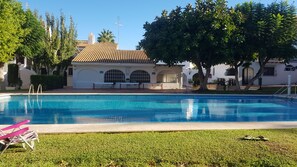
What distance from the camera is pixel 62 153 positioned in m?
6.35

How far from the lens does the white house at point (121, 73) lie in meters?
32.3

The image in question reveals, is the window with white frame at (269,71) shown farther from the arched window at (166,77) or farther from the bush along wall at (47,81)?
the bush along wall at (47,81)

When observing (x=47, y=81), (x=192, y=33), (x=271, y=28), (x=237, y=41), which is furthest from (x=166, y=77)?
(x=47, y=81)

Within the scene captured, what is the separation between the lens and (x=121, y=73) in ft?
109

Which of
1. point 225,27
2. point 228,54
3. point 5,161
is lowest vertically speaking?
point 5,161

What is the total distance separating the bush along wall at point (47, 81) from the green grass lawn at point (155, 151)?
2052cm

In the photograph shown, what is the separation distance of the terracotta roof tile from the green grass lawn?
2546 centimetres

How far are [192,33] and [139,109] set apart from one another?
36.0ft

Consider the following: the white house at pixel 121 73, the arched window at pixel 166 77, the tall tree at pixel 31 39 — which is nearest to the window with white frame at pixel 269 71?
the white house at pixel 121 73

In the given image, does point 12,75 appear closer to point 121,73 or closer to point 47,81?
point 47,81

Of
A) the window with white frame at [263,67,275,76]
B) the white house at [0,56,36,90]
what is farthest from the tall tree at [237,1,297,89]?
the white house at [0,56,36,90]

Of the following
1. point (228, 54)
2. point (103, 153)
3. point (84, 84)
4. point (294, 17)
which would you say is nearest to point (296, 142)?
point (103, 153)

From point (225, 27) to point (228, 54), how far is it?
244 centimetres

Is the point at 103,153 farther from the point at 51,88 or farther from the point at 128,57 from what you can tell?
the point at 128,57
